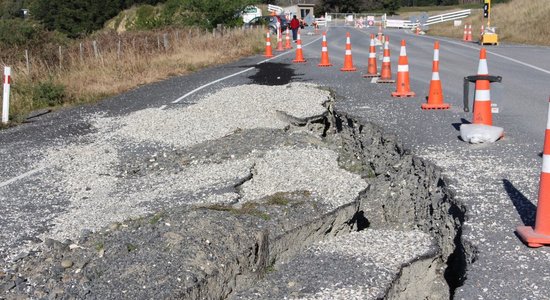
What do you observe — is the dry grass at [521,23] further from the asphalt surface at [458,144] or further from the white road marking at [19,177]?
the white road marking at [19,177]

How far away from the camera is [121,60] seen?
1700 centimetres

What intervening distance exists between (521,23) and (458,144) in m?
28.0

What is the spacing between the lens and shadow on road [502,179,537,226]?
14.6 ft

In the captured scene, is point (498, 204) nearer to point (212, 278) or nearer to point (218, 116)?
point (212, 278)

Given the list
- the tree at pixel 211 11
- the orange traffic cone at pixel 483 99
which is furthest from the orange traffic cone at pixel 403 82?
the tree at pixel 211 11

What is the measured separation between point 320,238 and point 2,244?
89.8 inches

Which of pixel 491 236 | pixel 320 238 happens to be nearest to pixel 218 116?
pixel 320 238

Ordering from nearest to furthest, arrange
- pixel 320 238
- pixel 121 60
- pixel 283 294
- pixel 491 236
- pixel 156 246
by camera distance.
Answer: pixel 283 294
pixel 156 246
pixel 491 236
pixel 320 238
pixel 121 60

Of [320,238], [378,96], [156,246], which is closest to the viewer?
[156,246]

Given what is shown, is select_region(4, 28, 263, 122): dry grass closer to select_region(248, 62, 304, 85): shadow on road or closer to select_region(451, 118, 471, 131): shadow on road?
select_region(248, 62, 304, 85): shadow on road

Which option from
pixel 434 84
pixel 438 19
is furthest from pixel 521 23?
pixel 434 84

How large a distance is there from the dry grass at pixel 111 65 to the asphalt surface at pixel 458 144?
2.63 feet

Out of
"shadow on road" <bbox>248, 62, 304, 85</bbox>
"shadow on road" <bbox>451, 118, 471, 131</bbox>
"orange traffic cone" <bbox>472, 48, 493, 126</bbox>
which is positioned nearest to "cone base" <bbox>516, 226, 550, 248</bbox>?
"orange traffic cone" <bbox>472, 48, 493, 126</bbox>

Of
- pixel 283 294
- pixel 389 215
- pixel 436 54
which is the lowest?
pixel 389 215
